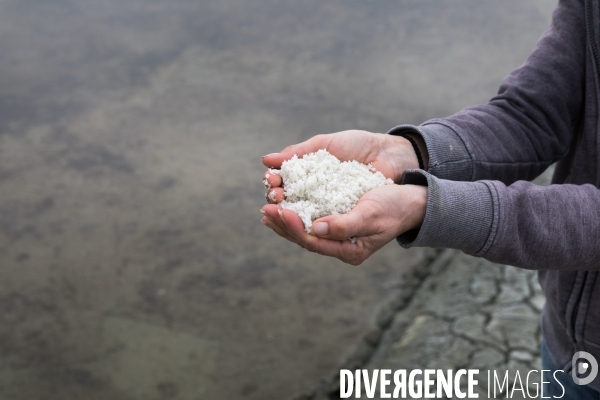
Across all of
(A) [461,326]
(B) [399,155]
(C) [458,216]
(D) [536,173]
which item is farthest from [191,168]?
(C) [458,216]

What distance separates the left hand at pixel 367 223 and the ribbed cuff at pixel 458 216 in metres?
0.03

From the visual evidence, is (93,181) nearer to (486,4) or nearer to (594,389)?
(594,389)

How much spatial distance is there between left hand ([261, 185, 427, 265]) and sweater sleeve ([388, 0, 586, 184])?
145 mm

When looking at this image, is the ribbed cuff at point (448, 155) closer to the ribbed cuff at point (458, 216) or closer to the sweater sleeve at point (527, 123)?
the sweater sleeve at point (527, 123)

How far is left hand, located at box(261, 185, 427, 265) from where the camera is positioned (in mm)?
985

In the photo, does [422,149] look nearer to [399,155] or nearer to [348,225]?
[399,155]

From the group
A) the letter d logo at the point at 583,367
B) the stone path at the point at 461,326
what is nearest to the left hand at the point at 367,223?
the letter d logo at the point at 583,367

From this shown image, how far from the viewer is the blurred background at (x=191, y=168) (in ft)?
7.82

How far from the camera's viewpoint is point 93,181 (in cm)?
330

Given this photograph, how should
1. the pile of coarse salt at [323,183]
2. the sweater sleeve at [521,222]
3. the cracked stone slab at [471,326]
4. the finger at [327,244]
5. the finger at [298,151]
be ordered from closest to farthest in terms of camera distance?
the sweater sleeve at [521,222]
the finger at [327,244]
the pile of coarse salt at [323,183]
the finger at [298,151]
the cracked stone slab at [471,326]

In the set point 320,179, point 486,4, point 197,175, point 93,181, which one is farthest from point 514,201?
point 486,4

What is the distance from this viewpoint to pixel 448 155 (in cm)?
110

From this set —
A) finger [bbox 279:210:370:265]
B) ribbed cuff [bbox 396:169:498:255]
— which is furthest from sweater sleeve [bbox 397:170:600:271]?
finger [bbox 279:210:370:265]

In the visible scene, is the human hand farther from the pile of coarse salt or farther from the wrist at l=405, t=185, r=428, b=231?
the wrist at l=405, t=185, r=428, b=231
